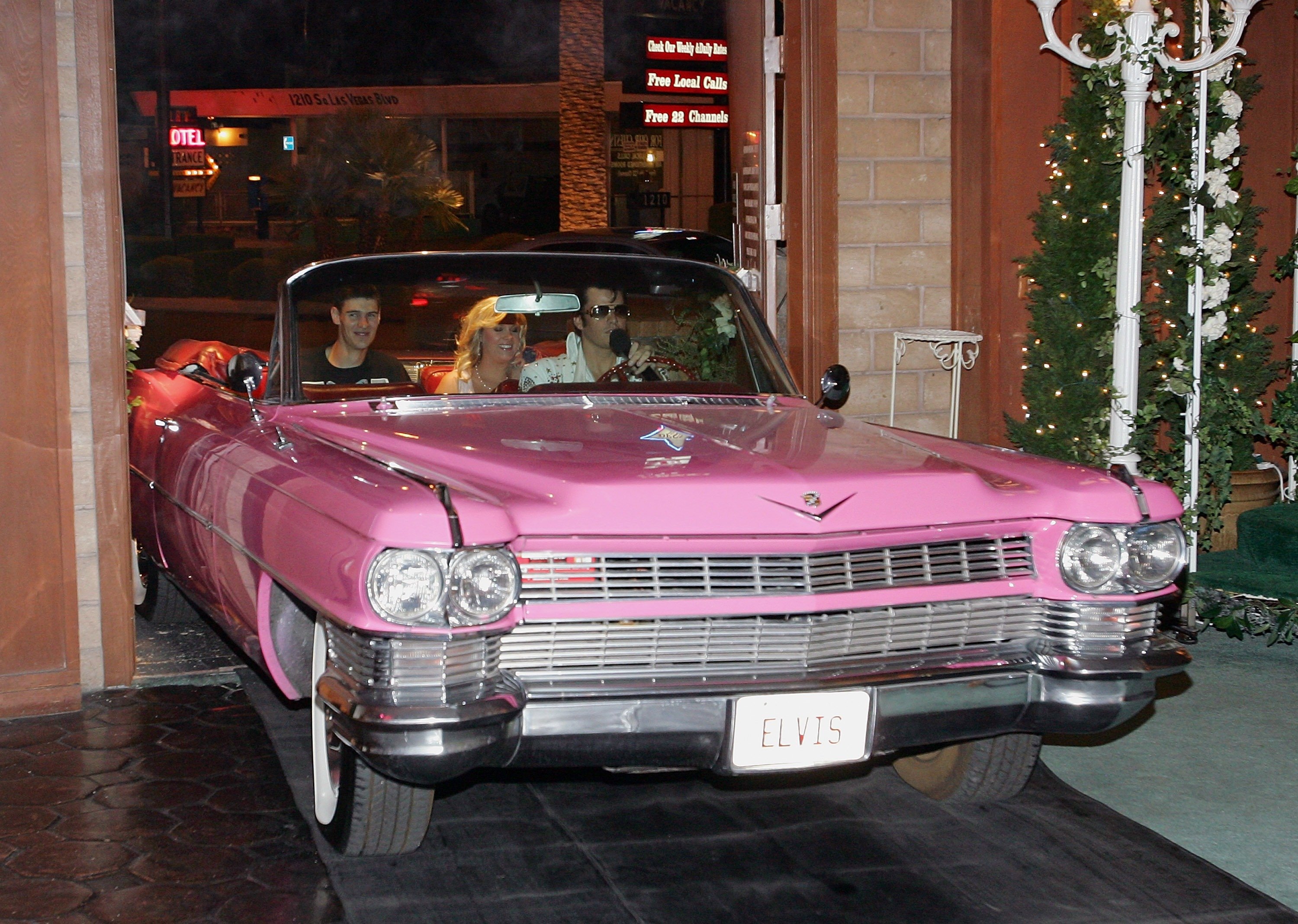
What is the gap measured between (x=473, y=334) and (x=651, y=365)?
0.63 m

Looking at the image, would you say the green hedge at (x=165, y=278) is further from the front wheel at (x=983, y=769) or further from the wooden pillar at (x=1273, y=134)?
the front wheel at (x=983, y=769)

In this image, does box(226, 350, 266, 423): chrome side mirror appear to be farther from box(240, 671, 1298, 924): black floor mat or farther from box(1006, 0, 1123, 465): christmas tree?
box(1006, 0, 1123, 465): christmas tree

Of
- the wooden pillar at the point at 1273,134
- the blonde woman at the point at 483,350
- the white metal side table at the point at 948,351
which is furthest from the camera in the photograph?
the white metal side table at the point at 948,351

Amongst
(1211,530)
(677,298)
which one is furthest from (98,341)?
(1211,530)

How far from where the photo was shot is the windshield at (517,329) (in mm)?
4738

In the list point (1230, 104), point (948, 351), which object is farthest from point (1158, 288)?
point (948, 351)

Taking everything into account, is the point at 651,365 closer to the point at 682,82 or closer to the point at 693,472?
the point at 693,472

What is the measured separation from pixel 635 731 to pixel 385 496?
77cm

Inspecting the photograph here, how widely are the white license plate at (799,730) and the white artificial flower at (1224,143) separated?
13.8 ft

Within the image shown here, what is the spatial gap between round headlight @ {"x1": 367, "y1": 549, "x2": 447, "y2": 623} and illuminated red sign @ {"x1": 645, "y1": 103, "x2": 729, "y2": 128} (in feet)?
79.1

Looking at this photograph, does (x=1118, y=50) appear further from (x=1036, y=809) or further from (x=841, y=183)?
(x=1036, y=809)

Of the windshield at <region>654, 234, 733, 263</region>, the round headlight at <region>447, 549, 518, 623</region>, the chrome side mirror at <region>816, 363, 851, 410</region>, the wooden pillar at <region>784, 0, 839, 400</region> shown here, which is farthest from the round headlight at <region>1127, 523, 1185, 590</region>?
the windshield at <region>654, 234, 733, 263</region>

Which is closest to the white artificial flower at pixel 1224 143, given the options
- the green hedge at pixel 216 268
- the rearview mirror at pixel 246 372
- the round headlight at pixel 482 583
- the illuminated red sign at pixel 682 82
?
the rearview mirror at pixel 246 372

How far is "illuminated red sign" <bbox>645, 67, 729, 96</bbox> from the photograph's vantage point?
90.7 ft
